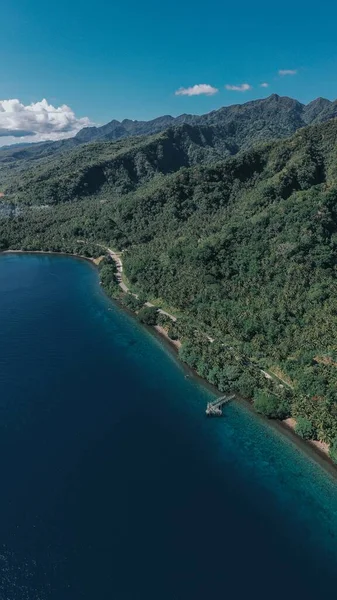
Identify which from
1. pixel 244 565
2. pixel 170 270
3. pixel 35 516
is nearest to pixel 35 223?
pixel 170 270

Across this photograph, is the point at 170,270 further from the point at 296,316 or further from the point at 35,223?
the point at 35,223

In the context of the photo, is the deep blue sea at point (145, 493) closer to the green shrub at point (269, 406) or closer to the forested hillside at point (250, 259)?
the green shrub at point (269, 406)

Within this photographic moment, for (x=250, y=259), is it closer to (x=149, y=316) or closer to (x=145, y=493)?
(x=149, y=316)

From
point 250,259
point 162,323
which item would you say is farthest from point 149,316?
point 250,259

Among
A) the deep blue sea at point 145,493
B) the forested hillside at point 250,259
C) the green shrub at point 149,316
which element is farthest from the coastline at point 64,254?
the deep blue sea at point 145,493

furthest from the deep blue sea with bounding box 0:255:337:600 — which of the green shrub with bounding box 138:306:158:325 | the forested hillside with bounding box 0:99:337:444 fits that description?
the green shrub with bounding box 138:306:158:325
